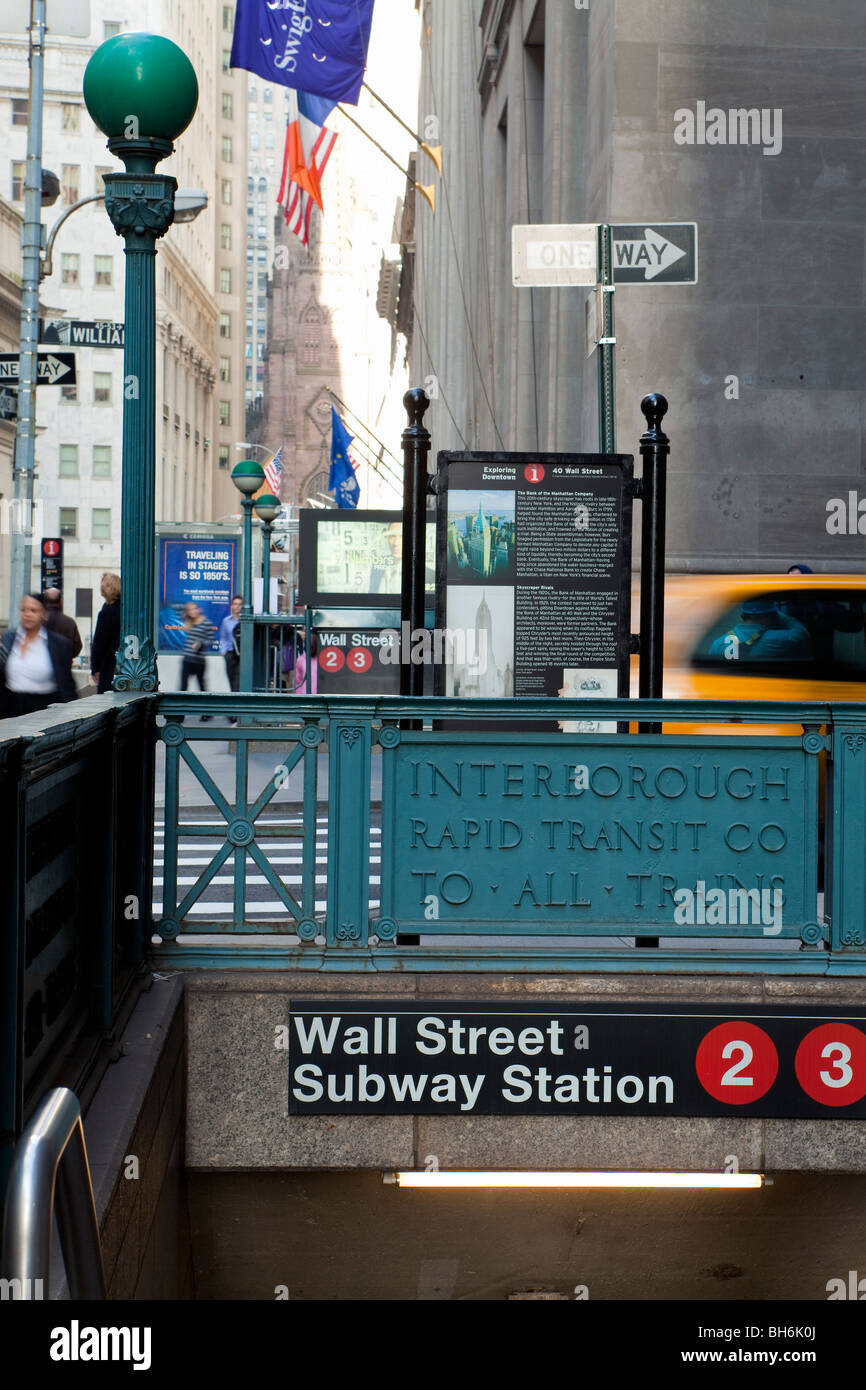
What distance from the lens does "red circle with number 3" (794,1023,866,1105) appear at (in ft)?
19.5

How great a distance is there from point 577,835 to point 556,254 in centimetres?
363

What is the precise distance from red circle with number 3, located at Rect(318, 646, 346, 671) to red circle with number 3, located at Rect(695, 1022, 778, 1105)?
51.1 ft

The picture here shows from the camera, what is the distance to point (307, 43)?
52.7 feet

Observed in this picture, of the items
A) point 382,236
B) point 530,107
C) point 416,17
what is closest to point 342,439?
point 530,107

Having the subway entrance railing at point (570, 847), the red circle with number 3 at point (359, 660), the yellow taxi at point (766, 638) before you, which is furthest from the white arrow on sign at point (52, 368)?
the subway entrance railing at point (570, 847)

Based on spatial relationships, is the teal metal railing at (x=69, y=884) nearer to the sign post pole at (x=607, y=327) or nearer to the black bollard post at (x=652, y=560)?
the black bollard post at (x=652, y=560)

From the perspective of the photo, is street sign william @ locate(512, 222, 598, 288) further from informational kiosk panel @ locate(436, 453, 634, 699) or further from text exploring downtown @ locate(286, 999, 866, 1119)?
text exploring downtown @ locate(286, 999, 866, 1119)

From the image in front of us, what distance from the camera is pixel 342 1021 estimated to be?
592cm

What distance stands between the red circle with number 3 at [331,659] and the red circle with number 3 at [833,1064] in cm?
1561

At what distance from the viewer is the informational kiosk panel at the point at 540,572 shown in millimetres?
7270

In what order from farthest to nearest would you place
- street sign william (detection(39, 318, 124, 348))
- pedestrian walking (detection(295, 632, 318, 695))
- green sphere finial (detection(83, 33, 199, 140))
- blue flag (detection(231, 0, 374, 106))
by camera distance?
pedestrian walking (detection(295, 632, 318, 695)) → street sign william (detection(39, 318, 124, 348)) → blue flag (detection(231, 0, 374, 106)) → green sphere finial (detection(83, 33, 199, 140))

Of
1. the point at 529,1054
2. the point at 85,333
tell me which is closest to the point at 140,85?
the point at 529,1054

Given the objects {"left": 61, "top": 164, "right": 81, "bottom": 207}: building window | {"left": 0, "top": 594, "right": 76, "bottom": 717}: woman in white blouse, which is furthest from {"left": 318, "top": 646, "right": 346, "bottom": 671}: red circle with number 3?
{"left": 61, "top": 164, "right": 81, "bottom": 207}: building window

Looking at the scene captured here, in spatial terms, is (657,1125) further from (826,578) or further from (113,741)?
(826,578)
